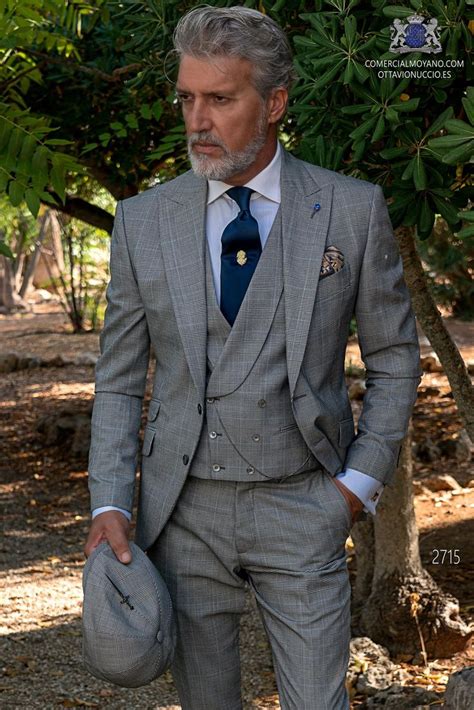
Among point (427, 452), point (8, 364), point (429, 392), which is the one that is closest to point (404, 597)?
point (427, 452)

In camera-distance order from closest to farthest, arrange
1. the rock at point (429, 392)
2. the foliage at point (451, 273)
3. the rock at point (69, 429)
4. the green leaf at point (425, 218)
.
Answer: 1. the green leaf at point (425, 218)
2. the rock at point (69, 429)
3. the rock at point (429, 392)
4. the foliage at point (451, 273)

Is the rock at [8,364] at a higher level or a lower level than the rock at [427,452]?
lower

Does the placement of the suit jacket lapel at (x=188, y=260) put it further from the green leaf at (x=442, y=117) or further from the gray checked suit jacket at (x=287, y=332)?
the green leaf at (x=442, y=117)

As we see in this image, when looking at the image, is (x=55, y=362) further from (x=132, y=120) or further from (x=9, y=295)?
(x=9, y=295)

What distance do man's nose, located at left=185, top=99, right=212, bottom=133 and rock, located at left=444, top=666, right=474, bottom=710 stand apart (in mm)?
2039

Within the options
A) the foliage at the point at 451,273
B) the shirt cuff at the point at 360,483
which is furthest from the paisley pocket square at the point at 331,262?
the foliage at the point at 451,273

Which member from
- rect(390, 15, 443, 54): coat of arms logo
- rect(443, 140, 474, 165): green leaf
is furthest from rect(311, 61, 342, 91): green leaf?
rect(443, 140, 474, 165): green leaf

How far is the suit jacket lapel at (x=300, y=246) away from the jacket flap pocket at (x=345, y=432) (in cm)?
23

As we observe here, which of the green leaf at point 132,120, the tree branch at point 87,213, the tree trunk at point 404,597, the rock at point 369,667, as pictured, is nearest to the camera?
the rock at point 369,667

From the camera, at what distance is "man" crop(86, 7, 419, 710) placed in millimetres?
2795

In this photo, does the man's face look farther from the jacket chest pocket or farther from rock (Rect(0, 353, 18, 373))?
rock (Rect(0, 353, 18, 373))

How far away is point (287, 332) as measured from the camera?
2793 mm

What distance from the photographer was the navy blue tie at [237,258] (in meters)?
2.85

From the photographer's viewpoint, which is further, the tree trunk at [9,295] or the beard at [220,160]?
the tree trunk at [9,295]
